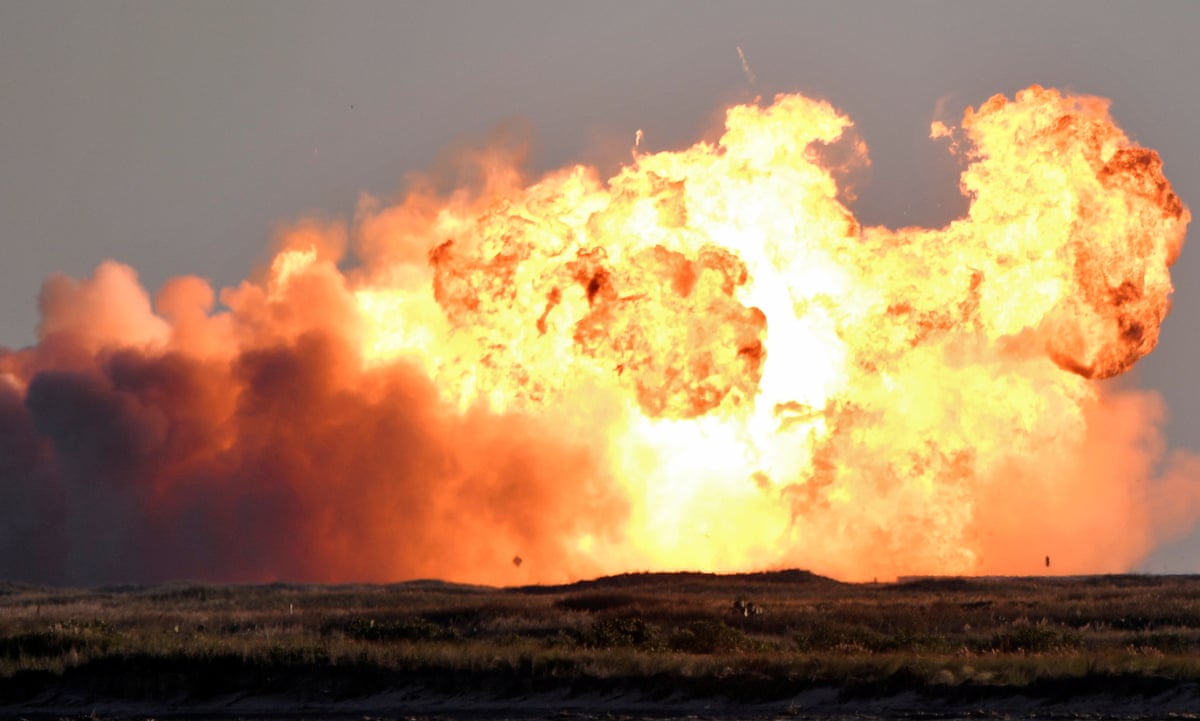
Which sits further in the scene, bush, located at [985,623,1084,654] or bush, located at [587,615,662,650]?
bush, located at [587,615,662,650]

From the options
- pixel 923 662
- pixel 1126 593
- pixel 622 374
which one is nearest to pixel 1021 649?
pixel 923 662

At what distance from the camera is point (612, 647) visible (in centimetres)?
6288

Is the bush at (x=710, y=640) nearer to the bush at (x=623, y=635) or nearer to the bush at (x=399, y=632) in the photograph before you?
the bush at (x=623, y=635)

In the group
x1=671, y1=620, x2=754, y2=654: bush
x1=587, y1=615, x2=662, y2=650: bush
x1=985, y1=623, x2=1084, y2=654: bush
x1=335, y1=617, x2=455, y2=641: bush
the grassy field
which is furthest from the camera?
x1=335, y1=617, x2=455, y2=641: bush

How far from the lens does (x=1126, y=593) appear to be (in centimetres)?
10019

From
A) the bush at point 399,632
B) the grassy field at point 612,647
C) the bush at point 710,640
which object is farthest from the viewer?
the bush at point 399,632

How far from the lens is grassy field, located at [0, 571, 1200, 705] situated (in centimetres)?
5309

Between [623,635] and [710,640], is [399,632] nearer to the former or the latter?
[623,635]

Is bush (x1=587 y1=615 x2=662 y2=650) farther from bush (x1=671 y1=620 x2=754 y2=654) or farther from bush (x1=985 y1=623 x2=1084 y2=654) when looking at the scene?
bush (x1=985 y1=623 x2=1084 y2=654)

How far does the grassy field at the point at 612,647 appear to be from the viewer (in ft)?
174

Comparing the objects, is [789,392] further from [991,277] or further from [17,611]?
[17,611]

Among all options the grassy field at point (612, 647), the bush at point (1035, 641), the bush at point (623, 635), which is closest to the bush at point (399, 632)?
the grassy field at point (612, 647)

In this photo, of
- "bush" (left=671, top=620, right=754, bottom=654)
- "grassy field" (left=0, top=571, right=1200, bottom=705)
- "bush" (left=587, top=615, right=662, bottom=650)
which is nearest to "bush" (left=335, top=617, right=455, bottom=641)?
"grassy field" (left=0, top=571, right=1200, bottom=705)

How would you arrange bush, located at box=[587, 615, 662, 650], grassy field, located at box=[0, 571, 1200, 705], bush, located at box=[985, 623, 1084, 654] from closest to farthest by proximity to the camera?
grassy field, located at box=[0, 571, 1200, 705] → bush, located at box=[985, 623, 1084, 654] → bush, located at box=[587, 615, 662, 650]
